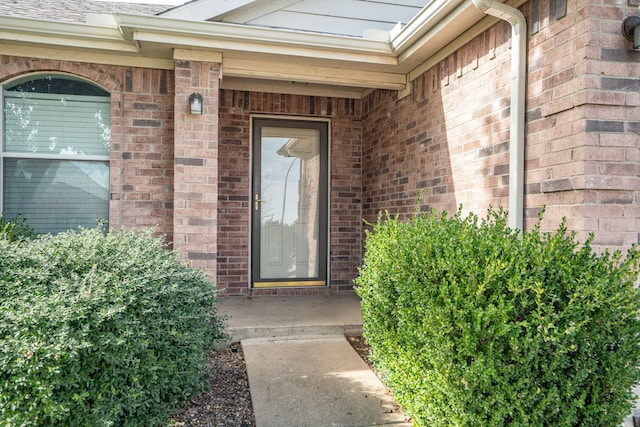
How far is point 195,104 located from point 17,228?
186 centimetres

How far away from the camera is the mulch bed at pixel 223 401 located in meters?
2.47

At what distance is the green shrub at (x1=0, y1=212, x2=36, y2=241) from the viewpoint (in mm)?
3502

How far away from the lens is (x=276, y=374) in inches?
121

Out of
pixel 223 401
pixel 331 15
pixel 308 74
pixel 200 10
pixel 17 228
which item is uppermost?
pixel 331 15

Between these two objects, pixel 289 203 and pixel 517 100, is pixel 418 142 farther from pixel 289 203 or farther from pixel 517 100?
pixel 289 203

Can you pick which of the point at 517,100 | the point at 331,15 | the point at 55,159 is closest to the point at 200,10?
the point at 331,15

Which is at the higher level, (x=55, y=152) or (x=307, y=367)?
(x=55, y=152)

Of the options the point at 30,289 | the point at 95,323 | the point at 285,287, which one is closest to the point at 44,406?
the point at 95,323

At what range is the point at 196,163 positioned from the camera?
407 centimetres

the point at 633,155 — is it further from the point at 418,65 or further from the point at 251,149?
the point at 251,149

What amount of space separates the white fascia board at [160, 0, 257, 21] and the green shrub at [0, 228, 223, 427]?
7.19ft

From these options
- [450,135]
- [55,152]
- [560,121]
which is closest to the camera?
[560,121]

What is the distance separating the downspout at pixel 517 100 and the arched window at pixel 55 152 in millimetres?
3559

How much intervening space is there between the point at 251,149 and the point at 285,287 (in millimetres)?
1824
